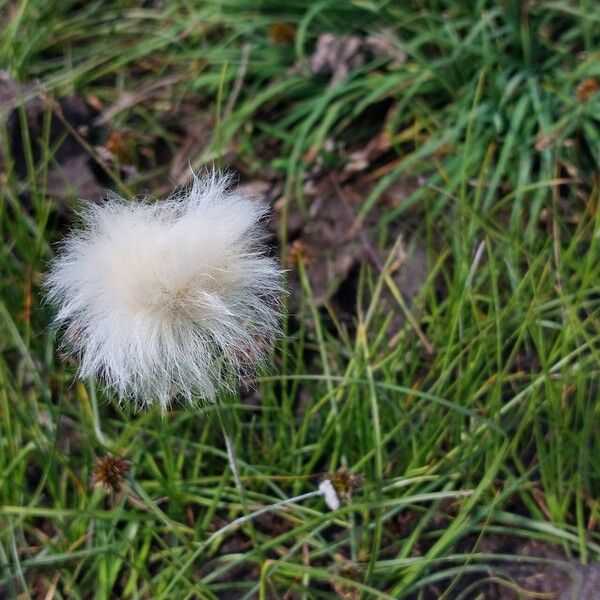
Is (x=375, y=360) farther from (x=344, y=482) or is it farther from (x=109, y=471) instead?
(x=109, y=471)

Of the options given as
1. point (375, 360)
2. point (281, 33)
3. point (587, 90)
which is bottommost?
point (375, 360)

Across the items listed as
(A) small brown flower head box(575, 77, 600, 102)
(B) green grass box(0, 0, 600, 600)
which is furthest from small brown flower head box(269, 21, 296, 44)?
(A) small brown flower head box(575, 77, 600, 102)

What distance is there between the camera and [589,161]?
2.11 meters

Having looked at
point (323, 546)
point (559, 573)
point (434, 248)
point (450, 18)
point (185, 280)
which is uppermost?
point (185, 280)

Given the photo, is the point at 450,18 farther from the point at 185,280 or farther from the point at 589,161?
the point at 185,280

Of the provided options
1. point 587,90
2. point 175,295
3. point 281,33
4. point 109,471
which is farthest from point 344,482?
point 281,33

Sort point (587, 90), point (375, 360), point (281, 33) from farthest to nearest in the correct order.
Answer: point (281, 33) → point (587, 90) → point (375, 360)

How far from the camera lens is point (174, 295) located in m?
1.08

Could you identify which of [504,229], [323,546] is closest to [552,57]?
[504,229]

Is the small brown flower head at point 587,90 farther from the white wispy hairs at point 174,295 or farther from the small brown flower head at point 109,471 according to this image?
the small brown flower head at point 109,471

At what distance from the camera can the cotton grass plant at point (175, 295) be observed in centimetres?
108

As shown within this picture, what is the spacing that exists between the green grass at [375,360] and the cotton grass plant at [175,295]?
34 cm

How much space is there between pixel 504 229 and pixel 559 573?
0.82 m

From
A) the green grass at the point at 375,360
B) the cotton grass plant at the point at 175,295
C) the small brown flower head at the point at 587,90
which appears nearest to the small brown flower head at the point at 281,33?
the green grass at the point at 375,360
